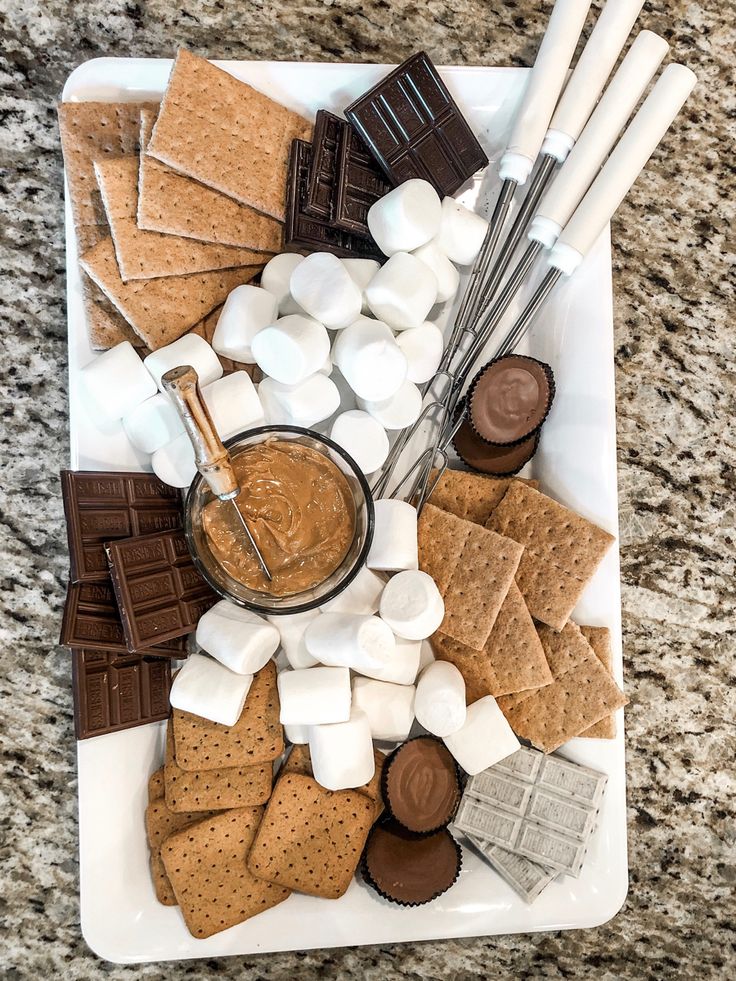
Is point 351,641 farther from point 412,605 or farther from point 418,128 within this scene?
point 418,128

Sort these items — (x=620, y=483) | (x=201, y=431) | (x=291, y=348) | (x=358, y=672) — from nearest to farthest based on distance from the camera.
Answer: (x=201, y=431) → (x=291, y=348) → (x=358, y=672) → (x=620, y=483)

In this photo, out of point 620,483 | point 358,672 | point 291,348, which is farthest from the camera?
point 620,483

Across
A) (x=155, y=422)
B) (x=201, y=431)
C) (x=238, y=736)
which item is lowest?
(x=238, y=736)

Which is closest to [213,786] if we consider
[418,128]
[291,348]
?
[291,348]

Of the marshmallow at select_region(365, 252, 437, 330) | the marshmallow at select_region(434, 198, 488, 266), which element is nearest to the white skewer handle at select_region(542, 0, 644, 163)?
the marshmallow at select_region(434, 198, 488, 266)

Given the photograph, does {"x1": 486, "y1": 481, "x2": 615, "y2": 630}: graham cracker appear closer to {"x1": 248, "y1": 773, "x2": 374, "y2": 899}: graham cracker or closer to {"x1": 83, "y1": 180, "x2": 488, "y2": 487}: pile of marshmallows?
{"x1": 83, "y1": 180, "x2": 488, "y2": 487}: pile of marshmallows

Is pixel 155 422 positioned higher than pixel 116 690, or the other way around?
pixel 155 422

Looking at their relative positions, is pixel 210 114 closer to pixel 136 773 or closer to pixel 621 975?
pixel 136 773
